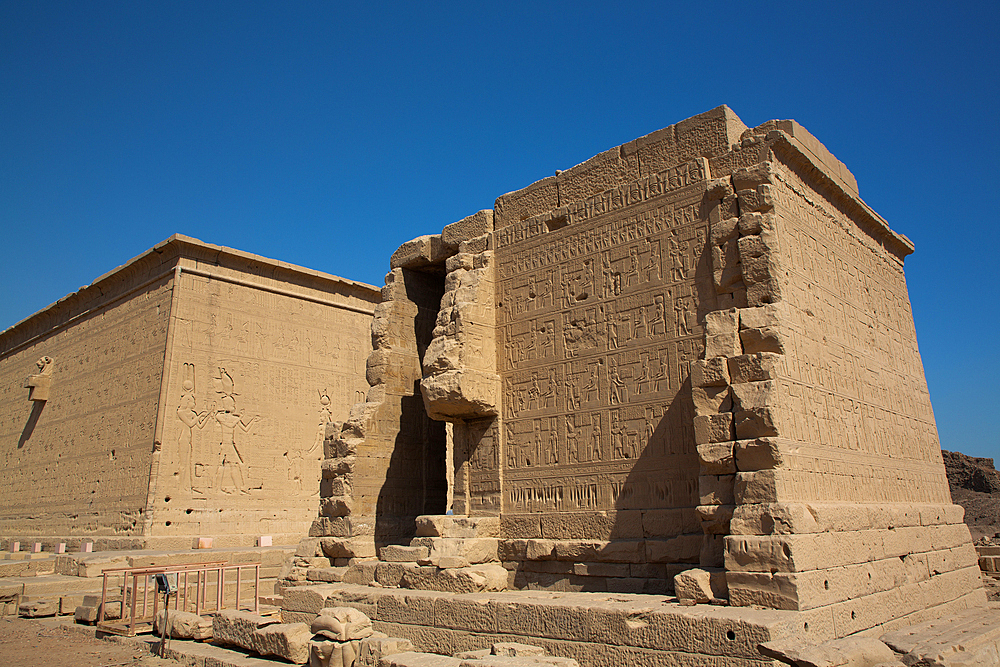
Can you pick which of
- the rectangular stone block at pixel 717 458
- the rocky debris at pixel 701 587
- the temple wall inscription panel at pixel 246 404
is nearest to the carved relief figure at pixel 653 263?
the rectangular stone block at pixel 717 458

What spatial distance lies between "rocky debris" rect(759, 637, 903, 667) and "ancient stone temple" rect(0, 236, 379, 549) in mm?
8381

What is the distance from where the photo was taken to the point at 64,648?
25.2 ft

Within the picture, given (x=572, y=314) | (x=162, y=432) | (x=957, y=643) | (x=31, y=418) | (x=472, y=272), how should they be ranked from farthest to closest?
1. (x=31, y=418)
2. (x=162, y=432)
3. (x=472, y=272)
4. (x=572, y=314)
5. (x=957, y=643)

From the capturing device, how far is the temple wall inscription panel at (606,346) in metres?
7.05

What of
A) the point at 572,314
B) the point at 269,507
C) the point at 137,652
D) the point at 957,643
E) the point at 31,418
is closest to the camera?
the point at 957,643

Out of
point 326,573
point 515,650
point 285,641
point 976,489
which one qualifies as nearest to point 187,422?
point 326,573

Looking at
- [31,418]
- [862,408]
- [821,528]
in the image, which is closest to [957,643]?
[821,528]

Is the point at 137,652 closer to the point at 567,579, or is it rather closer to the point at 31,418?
the point at 567,579

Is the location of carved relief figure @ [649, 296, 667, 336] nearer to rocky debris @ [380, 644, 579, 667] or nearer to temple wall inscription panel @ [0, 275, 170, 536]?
rocky debris @ [380, 644, 579, 667]

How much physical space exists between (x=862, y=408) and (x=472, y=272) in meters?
4.59

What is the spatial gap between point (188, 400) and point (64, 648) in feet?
20.0

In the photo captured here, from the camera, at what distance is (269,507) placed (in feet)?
45.9

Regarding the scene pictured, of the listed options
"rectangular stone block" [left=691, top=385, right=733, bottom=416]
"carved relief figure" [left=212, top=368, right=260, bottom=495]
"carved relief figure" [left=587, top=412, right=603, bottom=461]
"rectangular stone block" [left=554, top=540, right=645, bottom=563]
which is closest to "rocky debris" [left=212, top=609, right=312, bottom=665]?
"rectangular stone block" [left=554, top=540, right=645, bottom=563]

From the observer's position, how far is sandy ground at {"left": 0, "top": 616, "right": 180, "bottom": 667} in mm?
7012
